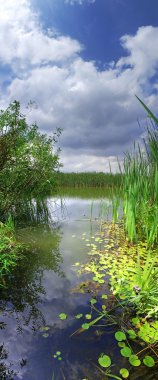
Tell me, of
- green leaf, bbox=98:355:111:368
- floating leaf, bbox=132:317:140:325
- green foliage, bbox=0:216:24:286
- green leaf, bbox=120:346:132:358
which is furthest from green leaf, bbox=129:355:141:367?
green foliage, bbox=0:216:24:286

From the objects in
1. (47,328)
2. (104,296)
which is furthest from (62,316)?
(104,296)

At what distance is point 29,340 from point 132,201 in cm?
281

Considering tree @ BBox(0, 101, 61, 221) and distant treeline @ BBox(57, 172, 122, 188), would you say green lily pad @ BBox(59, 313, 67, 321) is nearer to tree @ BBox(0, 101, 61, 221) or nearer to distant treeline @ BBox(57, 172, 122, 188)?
tree @ BBox(0, 101, 61, 221)

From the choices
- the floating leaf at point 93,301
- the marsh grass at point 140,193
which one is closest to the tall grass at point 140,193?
the marsh grass at point 140,193

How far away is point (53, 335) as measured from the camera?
222 cm

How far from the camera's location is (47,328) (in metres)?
2.32

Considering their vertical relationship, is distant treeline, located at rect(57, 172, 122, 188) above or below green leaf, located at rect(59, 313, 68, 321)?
above

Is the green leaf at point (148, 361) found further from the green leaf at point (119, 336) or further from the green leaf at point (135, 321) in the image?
the green leaf at point (135, 321)

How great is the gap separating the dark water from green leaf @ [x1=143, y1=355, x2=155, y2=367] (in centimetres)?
6

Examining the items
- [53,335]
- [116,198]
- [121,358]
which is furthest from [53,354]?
[116,198]

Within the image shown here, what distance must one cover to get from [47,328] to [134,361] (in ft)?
2.70

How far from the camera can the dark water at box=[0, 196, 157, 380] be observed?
184 cm

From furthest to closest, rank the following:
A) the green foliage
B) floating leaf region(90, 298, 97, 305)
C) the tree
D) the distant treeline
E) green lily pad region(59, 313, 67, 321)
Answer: the distant treeline, the tree, the green foliage, floating leaf region(90, 298, 97, 305), green lily pad region(59, 313, 67, 321)

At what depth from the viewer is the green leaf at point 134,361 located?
1824mm
